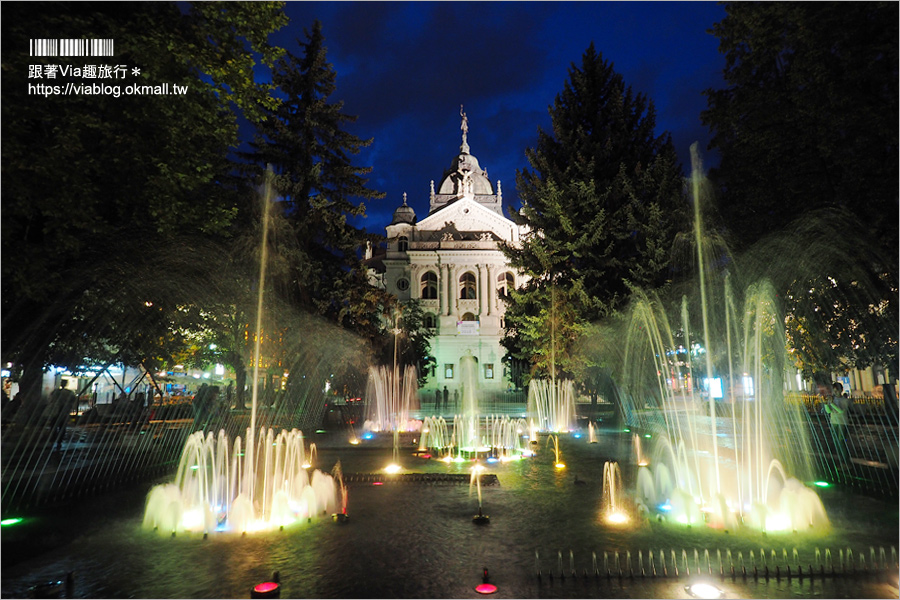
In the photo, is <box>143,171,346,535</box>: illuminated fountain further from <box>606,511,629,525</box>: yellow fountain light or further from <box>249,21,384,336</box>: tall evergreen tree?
<box>249,21,384,336</box>: tall evergreen tree

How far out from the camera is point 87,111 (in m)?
9.67

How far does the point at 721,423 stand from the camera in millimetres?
22500

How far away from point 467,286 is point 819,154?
40.8m

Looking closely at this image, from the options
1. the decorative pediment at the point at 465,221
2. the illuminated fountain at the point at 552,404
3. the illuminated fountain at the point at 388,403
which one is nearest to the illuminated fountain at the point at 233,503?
the illuminated fountain at the point at 388,403

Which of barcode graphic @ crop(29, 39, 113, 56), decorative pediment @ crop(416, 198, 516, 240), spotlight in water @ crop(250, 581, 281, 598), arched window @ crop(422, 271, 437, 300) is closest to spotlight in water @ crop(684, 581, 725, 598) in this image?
spotlight in water @ crop(250, 581, 281, 598)

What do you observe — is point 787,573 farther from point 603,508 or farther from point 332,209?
point 332,209

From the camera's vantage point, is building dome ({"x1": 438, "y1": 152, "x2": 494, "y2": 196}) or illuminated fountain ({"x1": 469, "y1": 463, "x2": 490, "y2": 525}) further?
building dome ({"x1": 438, "y1": 152, "x2": 494, "y2": 196})

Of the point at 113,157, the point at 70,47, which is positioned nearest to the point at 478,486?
the point at 113,157

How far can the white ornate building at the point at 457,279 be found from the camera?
171 ft

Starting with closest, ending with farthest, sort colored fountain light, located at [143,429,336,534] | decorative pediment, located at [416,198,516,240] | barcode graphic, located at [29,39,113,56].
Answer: colored fountain light, located at [143,429,336,534], barcode graphic, located at [29,39,113,56], decorative pediment, located at [416,198,516,240]

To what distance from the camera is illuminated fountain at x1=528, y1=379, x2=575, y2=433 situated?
23.0 m

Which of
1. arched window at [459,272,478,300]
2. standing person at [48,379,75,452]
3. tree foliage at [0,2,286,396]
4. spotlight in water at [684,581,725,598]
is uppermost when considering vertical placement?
arched window at [459,272,478,300]

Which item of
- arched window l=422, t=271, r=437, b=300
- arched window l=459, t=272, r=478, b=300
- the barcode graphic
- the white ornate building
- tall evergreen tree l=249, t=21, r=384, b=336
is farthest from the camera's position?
arched window l=459, t=272, r=478, b=300

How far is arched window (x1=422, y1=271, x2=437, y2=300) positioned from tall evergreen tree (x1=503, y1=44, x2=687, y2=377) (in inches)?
1040
